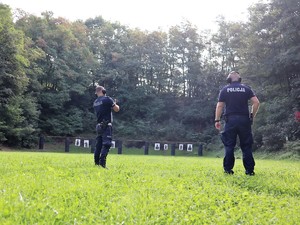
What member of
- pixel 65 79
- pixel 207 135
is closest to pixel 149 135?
pixel 207 135

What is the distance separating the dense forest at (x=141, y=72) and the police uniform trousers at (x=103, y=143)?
15.2m

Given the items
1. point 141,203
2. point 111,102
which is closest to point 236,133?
point 111,102

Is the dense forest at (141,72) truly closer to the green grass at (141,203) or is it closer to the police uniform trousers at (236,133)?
the police uniform trousers at (236,133)

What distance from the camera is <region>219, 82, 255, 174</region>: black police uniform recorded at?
6.29m

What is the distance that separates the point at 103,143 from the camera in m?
7.24

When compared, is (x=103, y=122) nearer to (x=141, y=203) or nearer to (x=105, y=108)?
(x=105, y=108)

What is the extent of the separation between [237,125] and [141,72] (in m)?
33.6

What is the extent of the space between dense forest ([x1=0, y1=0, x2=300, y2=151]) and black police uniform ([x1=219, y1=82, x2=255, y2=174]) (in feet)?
49.0

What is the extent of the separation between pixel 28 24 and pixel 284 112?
80.9 ft

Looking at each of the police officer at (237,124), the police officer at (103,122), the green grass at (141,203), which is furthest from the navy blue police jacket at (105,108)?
the green grass at (141,203)

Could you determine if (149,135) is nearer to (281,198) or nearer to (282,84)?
(282,84)

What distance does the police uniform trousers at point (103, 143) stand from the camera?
7109 mm

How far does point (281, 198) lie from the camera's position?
392cm

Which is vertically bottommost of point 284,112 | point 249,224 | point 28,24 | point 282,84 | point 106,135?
point 249,224
